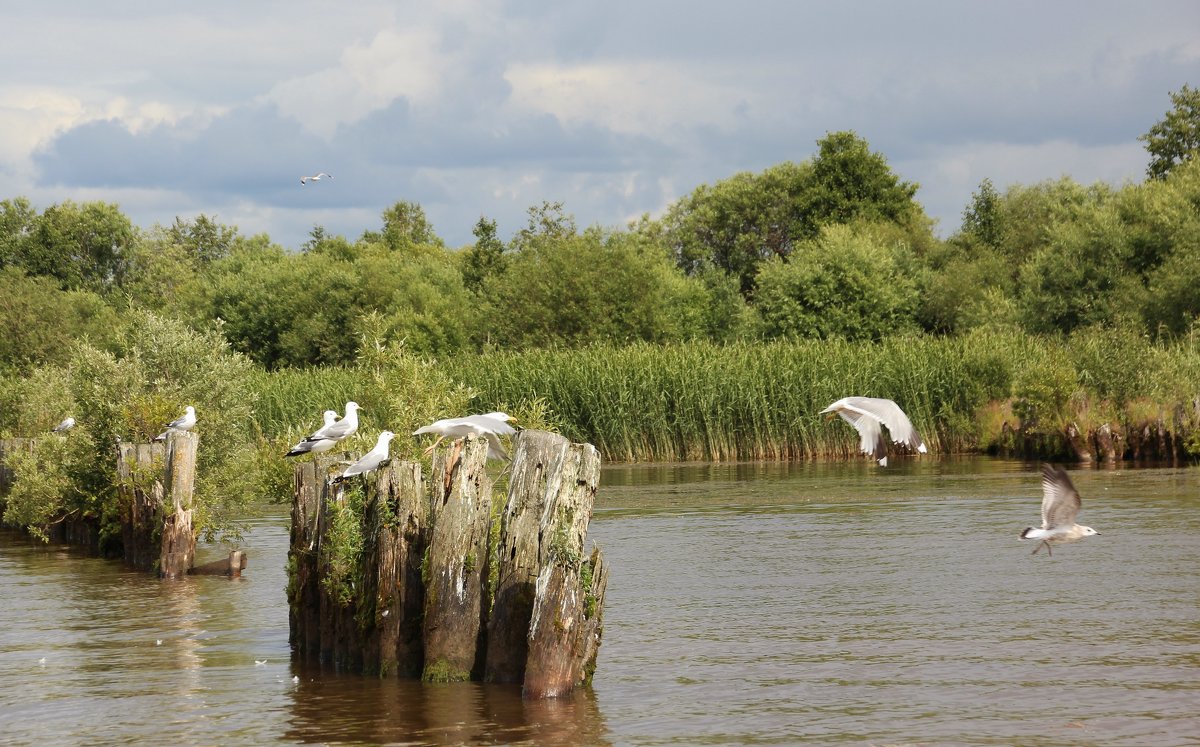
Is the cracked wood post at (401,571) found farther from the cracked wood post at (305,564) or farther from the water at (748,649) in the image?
the cracked wood post at (305,564)

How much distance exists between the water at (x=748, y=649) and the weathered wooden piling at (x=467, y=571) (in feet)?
1.03

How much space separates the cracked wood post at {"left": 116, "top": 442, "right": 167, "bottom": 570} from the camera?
18.9m

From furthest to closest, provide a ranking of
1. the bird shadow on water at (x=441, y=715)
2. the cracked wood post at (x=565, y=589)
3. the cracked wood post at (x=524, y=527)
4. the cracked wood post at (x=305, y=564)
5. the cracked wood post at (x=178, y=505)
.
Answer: the cracked wood post at (x=178, y=505)
the cracked wood post at (x=305, y=564)
the cracked wood post at (x=524, y=527)
the cracked wood post at (x=565, y=589)
the bird shadow on water at (x=441, y=715)

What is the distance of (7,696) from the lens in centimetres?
1222

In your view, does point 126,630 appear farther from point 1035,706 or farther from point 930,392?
point 930,392

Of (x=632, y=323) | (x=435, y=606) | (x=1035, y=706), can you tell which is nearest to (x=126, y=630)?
(x=435, y=606)

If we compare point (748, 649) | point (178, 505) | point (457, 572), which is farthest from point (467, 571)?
point (178, 505)

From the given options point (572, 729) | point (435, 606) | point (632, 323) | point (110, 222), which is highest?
point (110, 222)

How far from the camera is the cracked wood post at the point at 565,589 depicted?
1085 centimetres

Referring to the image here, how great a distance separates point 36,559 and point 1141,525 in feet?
51.7

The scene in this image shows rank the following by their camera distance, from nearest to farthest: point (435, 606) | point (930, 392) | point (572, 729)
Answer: point (572, 729) → point (435, 606) → point (930, 392)

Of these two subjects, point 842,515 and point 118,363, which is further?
point 842,515

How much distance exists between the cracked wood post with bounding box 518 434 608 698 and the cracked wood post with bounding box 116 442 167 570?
9092 mm

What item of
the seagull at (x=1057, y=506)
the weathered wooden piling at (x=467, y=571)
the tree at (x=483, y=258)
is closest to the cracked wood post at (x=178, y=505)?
the weathered wooden piling at (x=467, y=571)
